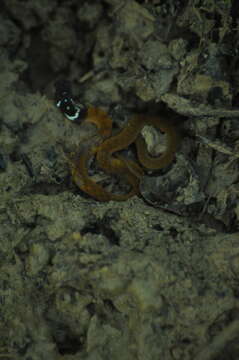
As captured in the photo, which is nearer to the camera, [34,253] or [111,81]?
[34,253]

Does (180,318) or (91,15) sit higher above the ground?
(91,15)

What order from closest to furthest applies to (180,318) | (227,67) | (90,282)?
(180,318) → (90,282) → (227,67)

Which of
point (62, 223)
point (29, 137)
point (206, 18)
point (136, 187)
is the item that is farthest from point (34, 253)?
point (206, 18)

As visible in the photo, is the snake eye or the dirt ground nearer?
the dirt ground

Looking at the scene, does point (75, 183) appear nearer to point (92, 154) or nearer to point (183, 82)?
point (92, 154)

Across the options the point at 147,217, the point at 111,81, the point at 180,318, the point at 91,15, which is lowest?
the point at 180,318

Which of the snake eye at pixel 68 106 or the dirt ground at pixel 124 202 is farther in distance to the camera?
the snake eye at pixel 68 106

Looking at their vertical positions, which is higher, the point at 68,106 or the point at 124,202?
the point at 68,106

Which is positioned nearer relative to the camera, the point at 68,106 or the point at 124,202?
the point at 124,202
